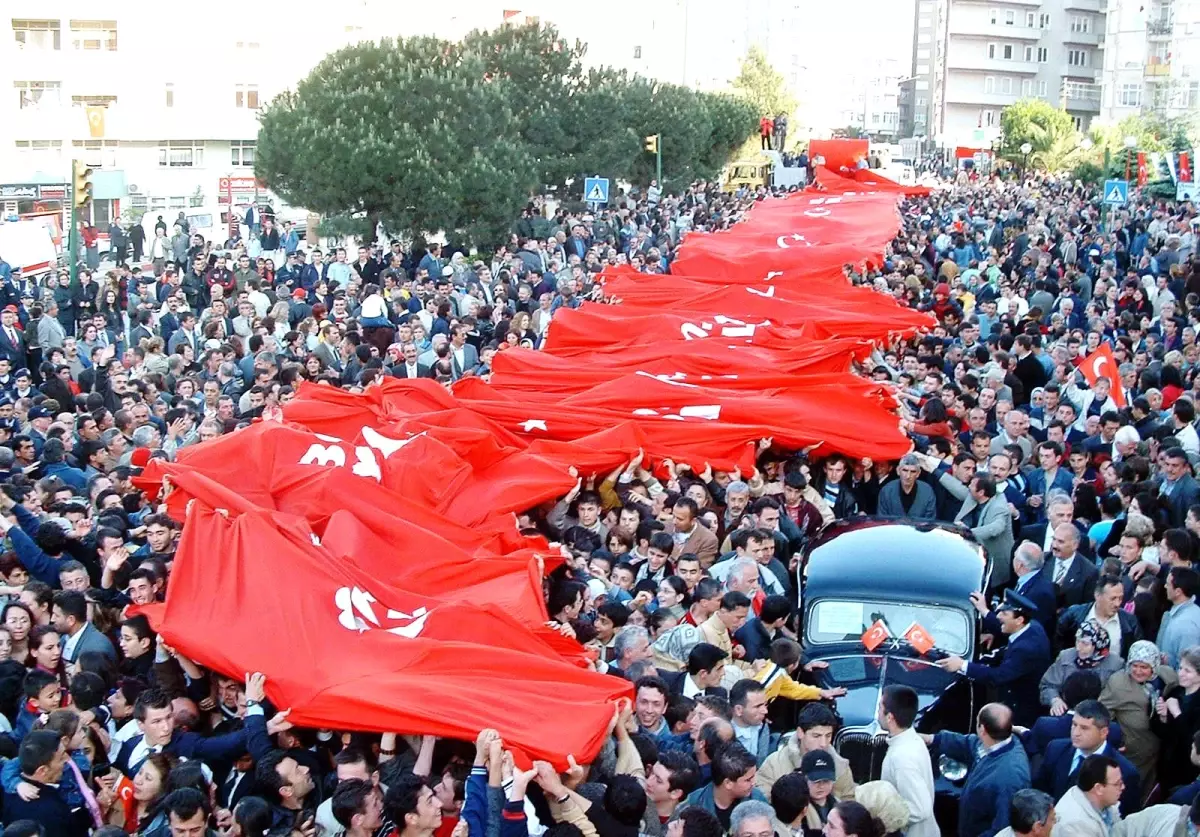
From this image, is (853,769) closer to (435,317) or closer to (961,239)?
(435,317)

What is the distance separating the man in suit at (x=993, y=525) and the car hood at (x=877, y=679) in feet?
7.84

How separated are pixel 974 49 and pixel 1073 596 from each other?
10031cm

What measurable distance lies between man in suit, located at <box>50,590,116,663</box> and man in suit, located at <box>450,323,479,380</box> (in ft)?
28.2

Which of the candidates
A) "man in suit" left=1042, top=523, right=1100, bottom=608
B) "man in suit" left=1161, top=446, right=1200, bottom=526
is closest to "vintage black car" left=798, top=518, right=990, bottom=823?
"man in suit" left=1042, top=523, right=1100, bottom=608

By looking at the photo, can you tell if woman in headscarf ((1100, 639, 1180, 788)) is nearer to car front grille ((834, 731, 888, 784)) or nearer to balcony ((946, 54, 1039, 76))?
car front grille ((834, 731, 888, 784))

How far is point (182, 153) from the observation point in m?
57.5

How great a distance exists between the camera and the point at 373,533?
10461mm

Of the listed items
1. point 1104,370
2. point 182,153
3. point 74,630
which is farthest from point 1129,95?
point 74,630

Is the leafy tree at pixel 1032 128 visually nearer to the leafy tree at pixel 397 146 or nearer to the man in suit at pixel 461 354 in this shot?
the leafy tree at pixel 397 146

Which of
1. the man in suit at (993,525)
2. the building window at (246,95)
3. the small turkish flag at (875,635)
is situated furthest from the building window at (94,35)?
the small turkish flag at (875,635)

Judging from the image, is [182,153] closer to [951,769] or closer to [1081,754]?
[951,769]

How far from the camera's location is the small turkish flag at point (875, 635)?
9.71 metres

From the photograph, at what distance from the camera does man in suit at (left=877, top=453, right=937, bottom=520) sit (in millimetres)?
12586

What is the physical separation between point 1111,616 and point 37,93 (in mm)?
52796
